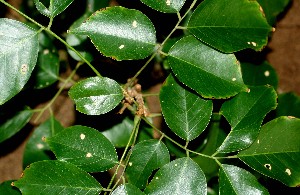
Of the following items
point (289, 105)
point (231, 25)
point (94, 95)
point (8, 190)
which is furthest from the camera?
point (289, 105)

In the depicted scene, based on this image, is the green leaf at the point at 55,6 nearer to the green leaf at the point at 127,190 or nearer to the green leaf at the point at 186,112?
the green leaf at the point at 186,112

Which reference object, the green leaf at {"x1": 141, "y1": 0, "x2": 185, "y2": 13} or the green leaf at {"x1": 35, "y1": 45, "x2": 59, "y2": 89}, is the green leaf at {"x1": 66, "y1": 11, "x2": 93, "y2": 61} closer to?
the green leaf at {"x1": 35, "y1": 45, "x2": 59, "y2": 89}

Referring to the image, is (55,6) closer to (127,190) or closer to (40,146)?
(127,190)

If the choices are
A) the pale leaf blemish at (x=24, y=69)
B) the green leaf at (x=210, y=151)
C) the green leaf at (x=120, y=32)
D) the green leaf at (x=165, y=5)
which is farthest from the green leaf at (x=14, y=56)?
the green leaf at (x=210, y=151)

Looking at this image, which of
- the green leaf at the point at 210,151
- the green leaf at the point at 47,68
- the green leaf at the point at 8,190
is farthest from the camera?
the green leaf at the point at 47,68

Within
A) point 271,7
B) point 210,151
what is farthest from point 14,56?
point 271,7

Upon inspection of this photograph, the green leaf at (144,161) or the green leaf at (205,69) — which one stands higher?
the green leaf at (205,69)

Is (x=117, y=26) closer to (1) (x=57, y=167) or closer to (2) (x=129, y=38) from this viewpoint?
(2) (x=129, y=38)
